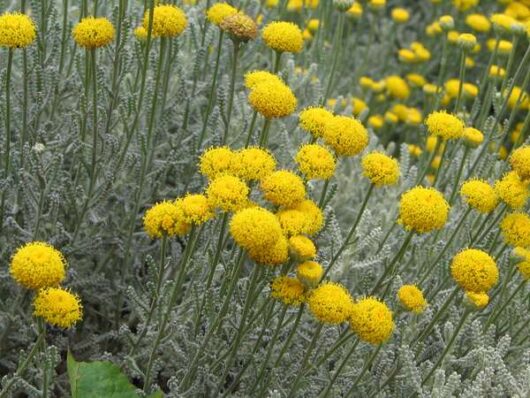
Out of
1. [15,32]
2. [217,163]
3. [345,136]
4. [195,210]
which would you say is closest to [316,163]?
[345,136]

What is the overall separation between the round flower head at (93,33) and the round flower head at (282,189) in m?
0.64

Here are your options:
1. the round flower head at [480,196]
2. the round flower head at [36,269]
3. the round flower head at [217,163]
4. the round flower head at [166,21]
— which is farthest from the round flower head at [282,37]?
the round flower head at [36,269]

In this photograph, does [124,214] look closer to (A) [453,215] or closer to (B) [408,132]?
(A) [453,215]

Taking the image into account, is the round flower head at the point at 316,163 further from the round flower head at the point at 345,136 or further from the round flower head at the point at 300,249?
the round flower head at the point at 300,249

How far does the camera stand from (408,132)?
4426mm

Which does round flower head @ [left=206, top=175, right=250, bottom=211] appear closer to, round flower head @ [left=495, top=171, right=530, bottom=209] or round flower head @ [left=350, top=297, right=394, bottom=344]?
round flower head @ [left=350, top=297, right=394, bottom=344]

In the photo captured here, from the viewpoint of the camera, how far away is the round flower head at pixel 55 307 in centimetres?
173

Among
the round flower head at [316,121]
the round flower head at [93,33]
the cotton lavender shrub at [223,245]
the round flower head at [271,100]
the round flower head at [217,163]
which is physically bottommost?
the cotton lavender shrub at [223,245]

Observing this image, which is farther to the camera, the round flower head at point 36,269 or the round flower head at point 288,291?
the round flower head at point 288,291

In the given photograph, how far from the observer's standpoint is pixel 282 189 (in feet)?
6.12

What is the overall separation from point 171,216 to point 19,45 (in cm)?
66

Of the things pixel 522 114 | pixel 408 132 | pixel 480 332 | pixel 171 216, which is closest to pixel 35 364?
pixel 171 216

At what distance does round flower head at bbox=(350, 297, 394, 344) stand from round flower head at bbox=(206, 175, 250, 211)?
0.36 m

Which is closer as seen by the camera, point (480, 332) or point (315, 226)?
point (315, 226)
